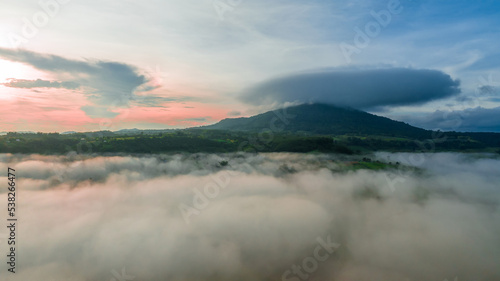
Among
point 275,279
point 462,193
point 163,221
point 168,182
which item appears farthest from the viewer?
point 462,193

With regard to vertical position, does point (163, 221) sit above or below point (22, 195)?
below

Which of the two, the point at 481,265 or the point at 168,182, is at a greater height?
the point at 168,182

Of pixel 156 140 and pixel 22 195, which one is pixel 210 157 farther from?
pixel 22 195

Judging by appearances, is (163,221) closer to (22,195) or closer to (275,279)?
(275,279)

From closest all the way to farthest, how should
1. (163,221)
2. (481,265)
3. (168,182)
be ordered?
(481,265), (163,221), (168,182)

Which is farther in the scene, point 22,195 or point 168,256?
point 22,195

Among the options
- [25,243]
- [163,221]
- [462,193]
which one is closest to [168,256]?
[163,221]

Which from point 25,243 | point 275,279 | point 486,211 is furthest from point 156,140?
point 486,211

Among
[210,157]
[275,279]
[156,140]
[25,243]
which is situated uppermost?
[156,140]

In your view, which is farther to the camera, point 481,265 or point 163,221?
point 163,221
